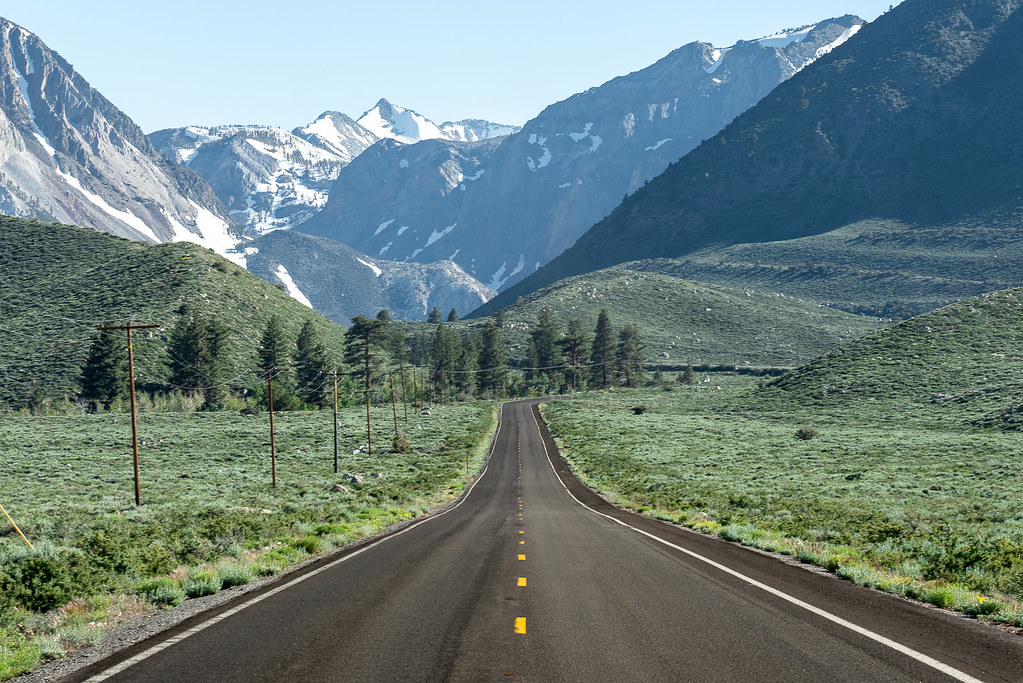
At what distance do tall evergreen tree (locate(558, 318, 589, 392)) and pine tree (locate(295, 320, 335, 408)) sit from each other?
4845 cm

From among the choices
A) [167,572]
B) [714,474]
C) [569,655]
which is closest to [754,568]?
[569,655]

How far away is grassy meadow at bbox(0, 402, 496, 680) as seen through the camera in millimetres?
12531

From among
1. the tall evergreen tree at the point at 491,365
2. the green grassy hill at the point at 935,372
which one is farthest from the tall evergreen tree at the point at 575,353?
the green grassy hill at the point at 935,372

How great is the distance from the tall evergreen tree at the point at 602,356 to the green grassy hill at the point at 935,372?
35317 millimetres

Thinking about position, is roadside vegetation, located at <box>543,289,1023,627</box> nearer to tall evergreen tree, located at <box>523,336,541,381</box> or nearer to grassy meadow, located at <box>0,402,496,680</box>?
grassy meadow, located at <box>0,402,496,680</box>

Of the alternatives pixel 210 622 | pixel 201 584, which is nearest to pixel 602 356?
pixel 201 584

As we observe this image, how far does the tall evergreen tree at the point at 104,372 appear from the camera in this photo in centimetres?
9525

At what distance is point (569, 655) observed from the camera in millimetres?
9008

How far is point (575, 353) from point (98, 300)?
268 feet

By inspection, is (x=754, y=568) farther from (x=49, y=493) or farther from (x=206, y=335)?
(x=206, y=335)

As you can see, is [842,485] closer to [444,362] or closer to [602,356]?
[444,362]

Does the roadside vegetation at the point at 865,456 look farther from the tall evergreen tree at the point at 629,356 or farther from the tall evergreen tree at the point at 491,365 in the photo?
the tall evergreen tree at the point at 491,365

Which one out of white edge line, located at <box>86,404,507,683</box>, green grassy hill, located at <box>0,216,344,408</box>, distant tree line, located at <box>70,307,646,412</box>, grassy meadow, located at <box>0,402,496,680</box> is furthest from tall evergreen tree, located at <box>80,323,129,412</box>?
white edge line, located at <box>86,404,507,683</box>

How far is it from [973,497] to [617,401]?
9039cm
